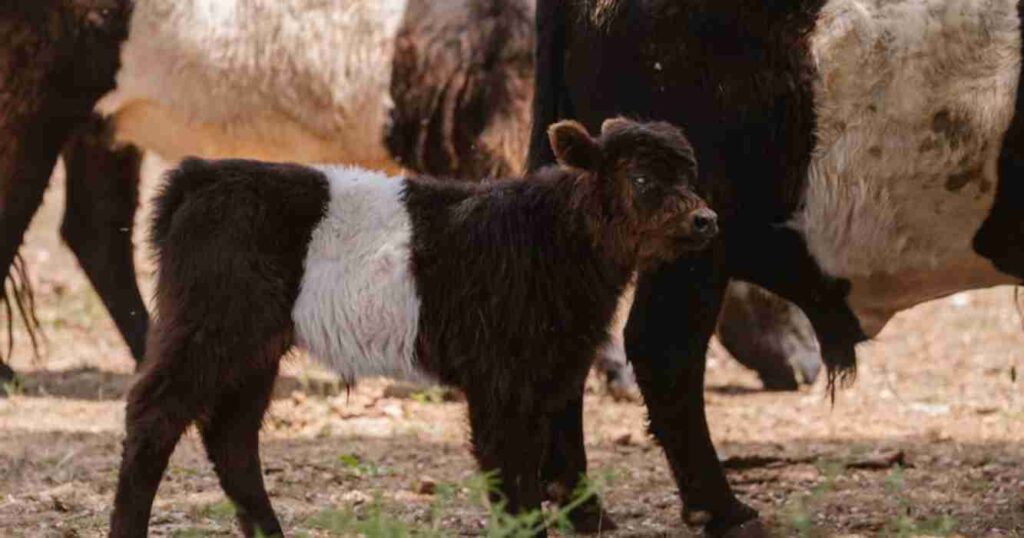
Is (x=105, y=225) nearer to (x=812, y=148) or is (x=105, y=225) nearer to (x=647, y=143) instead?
(x=812, y=148)

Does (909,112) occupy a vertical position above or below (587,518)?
above

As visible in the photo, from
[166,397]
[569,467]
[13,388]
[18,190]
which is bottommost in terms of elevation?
[13,388]

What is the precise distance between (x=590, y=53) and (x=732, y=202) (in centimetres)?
63

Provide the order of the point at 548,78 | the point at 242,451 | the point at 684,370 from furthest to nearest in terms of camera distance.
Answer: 1. the point at 548,78
2. the point at 684,370
3. the point at 242,451

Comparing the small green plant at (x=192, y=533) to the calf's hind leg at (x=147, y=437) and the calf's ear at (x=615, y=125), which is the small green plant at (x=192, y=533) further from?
the calf's ear at (x=615, y=125)

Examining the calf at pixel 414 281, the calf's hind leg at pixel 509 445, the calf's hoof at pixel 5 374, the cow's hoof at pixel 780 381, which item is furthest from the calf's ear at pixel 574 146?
the calf's hoof at pixel 5 374

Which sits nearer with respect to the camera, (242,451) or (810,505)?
(242,451)

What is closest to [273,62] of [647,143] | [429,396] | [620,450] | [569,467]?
[429,396]

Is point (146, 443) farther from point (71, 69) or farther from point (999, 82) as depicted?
point (71, 69)

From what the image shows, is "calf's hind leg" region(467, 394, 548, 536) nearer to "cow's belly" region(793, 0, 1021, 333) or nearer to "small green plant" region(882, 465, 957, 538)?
"small green plant" region(882, 465, 957, 538)

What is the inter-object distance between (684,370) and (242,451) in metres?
1.30

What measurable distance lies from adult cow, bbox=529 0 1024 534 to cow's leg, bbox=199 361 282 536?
45.9 inches

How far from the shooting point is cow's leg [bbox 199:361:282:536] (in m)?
5.26

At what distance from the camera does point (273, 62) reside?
334 inches
